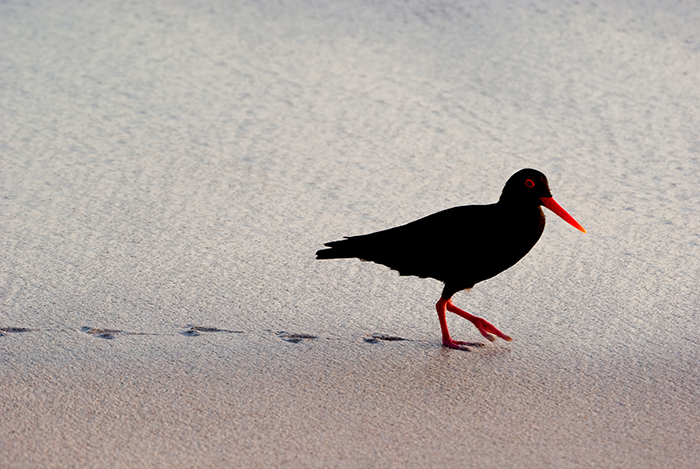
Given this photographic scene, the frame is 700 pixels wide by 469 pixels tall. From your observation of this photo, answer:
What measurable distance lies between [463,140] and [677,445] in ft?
10.9

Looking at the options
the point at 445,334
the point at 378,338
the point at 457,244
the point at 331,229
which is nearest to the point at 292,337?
the point at 378,338

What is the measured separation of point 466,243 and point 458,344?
1.26ft

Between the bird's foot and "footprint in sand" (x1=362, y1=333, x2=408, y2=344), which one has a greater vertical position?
the bird's foot

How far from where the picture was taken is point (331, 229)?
4211 mm

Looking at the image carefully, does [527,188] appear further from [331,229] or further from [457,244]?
[331,229]

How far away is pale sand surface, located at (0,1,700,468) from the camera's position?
2559 mm

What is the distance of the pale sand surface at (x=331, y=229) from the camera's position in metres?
2.56

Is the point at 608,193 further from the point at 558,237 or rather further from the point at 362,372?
the point at 362,372

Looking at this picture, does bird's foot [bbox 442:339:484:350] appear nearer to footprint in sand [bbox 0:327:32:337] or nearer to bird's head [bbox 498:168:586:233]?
bird's head [bbox 498:168:586:233]

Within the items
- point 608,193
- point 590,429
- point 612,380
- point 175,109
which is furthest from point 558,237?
point 175,109

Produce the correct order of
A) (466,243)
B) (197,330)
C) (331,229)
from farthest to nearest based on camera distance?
1. (331,229)
2. (197,330)
3. (466,243)

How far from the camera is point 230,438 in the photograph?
2.46 m

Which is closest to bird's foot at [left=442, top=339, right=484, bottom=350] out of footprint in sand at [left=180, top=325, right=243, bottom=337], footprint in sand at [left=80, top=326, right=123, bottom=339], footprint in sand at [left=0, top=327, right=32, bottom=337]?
footprint in sand at [left=180, top=325, right=243, bottom=337]

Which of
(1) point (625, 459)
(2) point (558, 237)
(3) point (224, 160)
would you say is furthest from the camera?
(3) point (224, 160)
